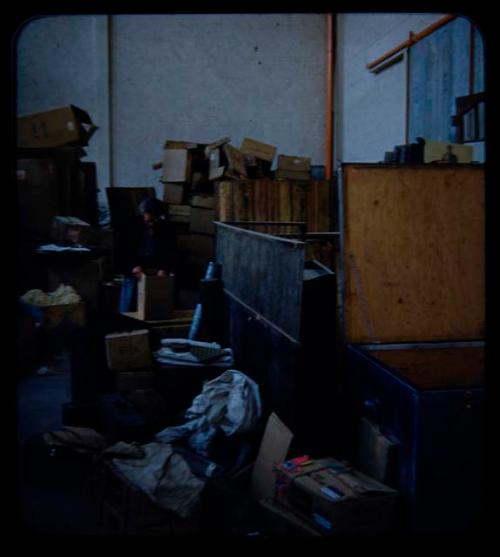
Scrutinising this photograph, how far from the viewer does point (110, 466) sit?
350cm

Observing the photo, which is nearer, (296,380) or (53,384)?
(296,380)

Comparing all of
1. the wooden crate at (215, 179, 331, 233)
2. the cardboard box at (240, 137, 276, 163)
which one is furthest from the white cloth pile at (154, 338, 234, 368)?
the cardboard box at (240, 137, 276, 163)

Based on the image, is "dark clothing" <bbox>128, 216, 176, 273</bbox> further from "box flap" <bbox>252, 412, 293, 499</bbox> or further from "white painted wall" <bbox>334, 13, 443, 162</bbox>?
"box flap" <bbox>252, 412, 293, 499</bbox>

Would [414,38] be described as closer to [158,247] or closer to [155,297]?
[158,247]

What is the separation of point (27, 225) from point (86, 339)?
2856 mm

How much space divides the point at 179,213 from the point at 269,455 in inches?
255

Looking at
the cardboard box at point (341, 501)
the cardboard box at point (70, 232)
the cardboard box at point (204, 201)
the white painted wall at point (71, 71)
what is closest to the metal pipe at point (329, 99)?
the cardboard box at point (204, 201)

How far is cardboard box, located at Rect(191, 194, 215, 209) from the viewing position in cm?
959

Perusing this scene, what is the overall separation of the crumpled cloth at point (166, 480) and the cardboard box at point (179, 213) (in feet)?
21.5

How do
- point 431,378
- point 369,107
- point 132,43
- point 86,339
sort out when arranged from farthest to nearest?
point 132,43 < point 369,107 < point 86,339 < point 431,378

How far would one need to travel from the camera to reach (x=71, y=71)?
1150 centimetres

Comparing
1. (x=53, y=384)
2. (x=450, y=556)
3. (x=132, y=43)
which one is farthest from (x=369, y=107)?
(x=450, y=556)

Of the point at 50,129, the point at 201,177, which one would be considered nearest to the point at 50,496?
the point at 50,129

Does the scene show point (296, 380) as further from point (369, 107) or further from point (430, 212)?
point (369, 107)
